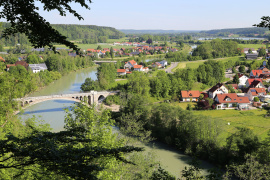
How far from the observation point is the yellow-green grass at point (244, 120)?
2071 centimetres

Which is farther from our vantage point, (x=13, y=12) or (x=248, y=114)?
(x=248, y=114)

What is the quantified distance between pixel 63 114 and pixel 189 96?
53.0ft

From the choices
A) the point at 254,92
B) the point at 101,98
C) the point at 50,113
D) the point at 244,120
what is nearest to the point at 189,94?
the point at 254,92

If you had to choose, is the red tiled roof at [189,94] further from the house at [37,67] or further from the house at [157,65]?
the house at [37,67]

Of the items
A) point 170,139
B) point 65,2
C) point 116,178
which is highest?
point 65,2

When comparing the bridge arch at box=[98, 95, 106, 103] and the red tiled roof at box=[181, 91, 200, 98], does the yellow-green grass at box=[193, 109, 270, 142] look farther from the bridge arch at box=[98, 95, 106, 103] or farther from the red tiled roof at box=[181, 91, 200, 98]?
the bridge arch at box=[98, 95, 106, 103]

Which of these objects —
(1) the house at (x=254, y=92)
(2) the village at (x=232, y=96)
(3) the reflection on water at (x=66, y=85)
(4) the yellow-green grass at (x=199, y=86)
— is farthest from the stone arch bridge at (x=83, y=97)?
(1) the house at (x=254, y=92)

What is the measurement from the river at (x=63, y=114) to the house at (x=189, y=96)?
45.0 ft

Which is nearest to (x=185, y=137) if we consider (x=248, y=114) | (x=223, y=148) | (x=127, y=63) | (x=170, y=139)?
(x=170, y=139)

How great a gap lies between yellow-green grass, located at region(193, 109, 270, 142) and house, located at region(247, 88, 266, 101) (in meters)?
5.22

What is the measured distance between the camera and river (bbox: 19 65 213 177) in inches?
652

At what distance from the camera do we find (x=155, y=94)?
109 ft

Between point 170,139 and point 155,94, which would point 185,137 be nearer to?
point 170,139

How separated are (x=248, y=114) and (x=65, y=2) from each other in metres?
26.1
